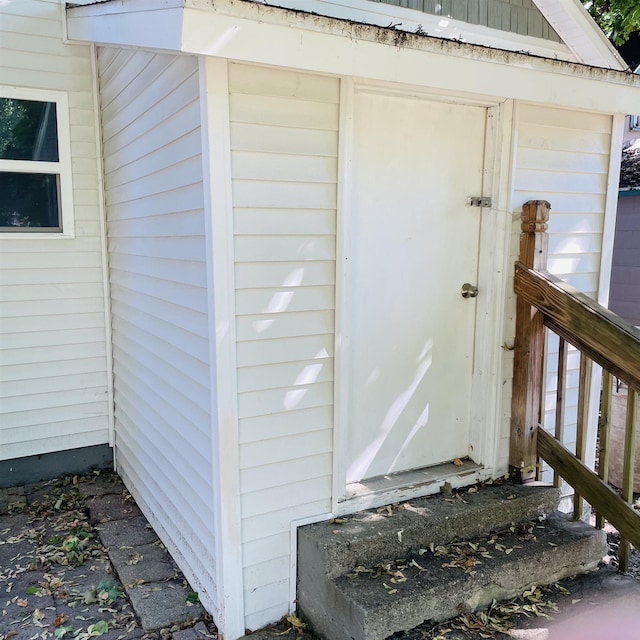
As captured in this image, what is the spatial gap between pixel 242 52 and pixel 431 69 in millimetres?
895

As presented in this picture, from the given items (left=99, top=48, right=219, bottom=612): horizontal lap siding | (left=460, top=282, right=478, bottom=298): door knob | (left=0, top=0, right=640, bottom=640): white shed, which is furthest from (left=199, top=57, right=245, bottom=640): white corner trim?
(left=460, top=282, right=478, bottom=298): door knob

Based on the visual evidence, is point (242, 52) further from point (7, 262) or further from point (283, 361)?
point (7, 262)

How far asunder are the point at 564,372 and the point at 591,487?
2.08ft

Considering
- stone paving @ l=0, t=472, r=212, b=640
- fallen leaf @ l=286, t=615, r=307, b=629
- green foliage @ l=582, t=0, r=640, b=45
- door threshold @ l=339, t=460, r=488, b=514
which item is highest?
green foliage @ l=582, t=0, r=640, b=45

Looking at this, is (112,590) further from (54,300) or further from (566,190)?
(566,190)

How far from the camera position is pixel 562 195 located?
3.36 meters

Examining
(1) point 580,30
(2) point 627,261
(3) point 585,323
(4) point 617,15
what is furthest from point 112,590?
(4) point 617,15

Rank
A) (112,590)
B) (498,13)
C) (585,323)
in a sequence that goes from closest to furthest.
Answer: (585,323) < (112,590) < (498,13)

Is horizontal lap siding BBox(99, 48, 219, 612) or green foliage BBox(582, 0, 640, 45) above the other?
green foliage BBox(582, 0, 640, 45)

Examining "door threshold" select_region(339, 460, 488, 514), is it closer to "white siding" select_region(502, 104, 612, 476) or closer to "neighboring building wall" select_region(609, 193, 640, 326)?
"white siding" select_region(502, 104, 612, 476)

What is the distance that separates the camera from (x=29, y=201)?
4.13m

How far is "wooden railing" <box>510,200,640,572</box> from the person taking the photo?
9.11 ft

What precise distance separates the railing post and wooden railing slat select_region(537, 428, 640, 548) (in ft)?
0.28

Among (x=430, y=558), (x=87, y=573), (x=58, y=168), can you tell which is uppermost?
(x=58, y=168)
